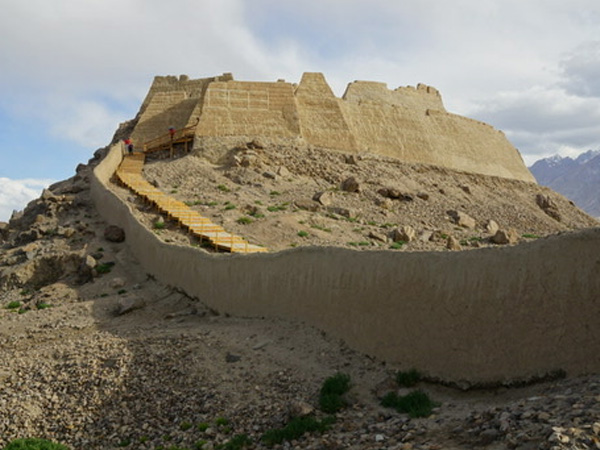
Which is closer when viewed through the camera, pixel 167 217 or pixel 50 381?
pixel 50 381

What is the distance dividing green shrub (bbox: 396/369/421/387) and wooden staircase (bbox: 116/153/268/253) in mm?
6526

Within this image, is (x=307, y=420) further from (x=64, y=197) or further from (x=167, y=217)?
(x=64, y=197)

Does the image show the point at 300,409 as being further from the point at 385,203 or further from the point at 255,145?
the point at 255,145

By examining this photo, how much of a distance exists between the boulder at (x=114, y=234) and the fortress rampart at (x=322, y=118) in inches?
325

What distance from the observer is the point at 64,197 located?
22188mm

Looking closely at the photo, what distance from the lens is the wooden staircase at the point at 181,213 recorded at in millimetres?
15312

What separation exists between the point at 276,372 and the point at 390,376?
71.2 inches

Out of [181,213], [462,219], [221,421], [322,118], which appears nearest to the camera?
[221,421]

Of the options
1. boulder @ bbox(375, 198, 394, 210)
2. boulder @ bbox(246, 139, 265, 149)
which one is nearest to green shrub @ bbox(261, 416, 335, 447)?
boulder @ bbox(375, 198, 394, 210)

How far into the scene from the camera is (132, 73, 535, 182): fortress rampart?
26500 millimetres

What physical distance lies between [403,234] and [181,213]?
6991 millimetres

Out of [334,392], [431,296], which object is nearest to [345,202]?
[431,296]

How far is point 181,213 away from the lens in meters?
18.2

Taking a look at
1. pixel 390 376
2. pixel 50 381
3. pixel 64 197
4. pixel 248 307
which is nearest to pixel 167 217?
pixel 64 197
